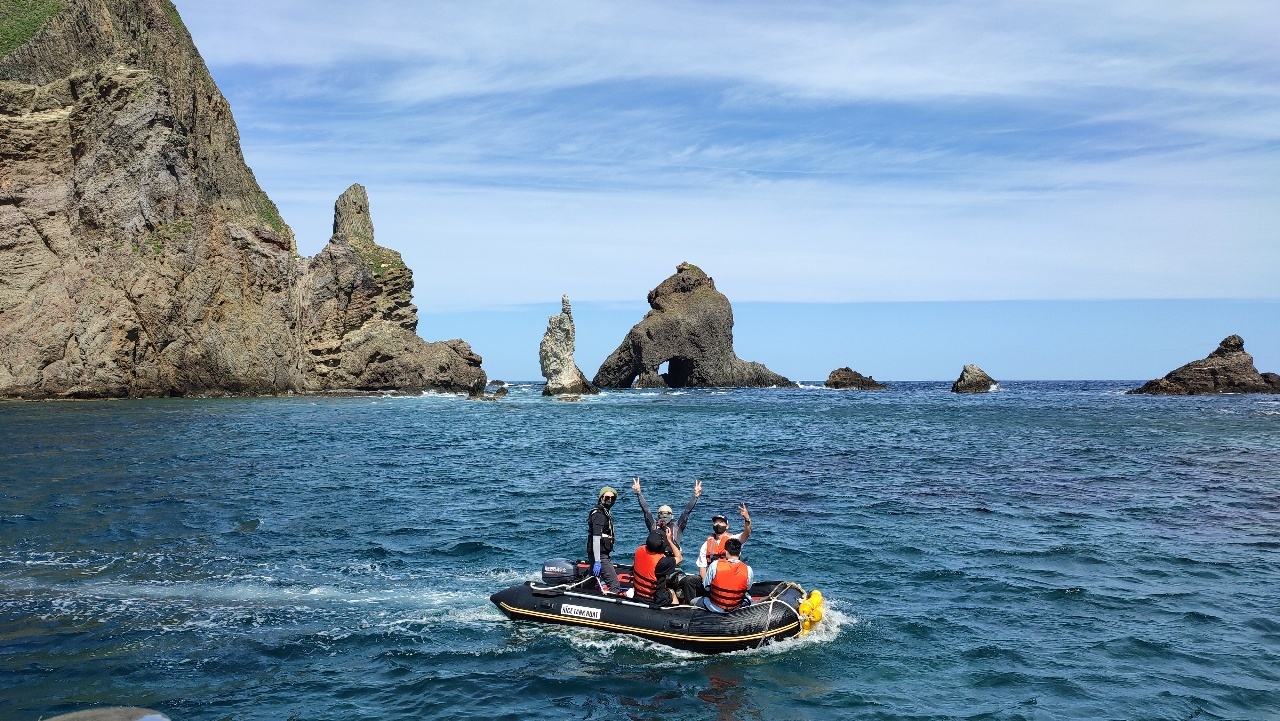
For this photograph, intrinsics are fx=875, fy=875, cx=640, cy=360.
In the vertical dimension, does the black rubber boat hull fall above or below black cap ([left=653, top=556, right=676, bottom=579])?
below

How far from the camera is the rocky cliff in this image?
213ft

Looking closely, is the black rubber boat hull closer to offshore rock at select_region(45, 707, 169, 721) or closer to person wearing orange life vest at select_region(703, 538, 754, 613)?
person wearing orange life vest at select_region(703, 538, 754, 613)

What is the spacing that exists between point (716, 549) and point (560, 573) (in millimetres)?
2979

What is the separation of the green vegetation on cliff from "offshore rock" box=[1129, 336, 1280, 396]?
12042 cm

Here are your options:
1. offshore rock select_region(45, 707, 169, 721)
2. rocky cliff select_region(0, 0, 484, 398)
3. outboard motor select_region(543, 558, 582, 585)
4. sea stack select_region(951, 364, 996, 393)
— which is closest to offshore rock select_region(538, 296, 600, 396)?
rocky cliff select_region(0, 0, 484, 398)

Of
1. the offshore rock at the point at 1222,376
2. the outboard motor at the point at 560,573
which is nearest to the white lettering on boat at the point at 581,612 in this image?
the outboard motor at the point at 560,573

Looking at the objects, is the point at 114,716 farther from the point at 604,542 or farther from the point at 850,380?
the point at 850,380

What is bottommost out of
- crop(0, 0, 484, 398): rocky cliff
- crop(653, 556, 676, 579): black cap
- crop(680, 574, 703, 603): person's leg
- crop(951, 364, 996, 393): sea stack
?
crop(680, 574, 703, 603): person's leg

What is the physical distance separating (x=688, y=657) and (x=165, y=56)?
92397 mm

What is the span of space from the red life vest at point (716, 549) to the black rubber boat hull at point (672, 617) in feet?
2.95

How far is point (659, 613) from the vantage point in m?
14.5

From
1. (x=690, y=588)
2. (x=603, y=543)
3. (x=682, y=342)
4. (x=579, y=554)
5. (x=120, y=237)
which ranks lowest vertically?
(x=579, y=554)

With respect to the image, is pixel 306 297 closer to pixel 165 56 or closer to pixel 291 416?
pixel 165 56

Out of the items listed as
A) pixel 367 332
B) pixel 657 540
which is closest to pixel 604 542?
pixel 657 540
